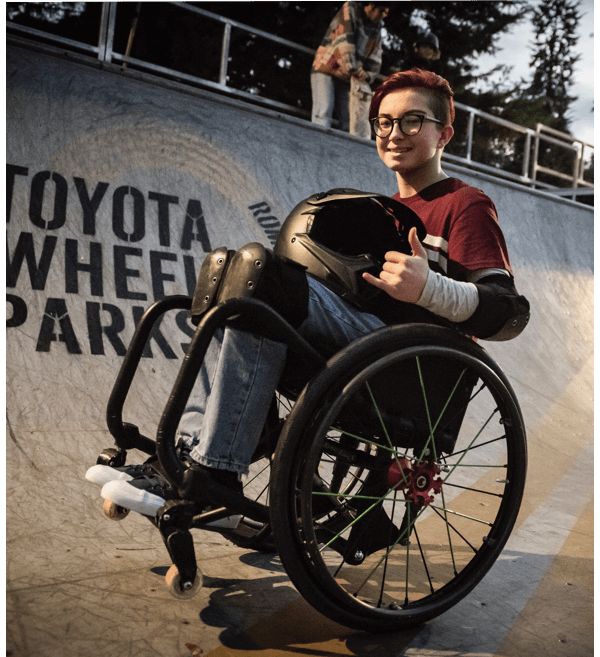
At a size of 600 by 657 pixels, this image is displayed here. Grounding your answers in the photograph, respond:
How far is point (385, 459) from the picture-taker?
7.11ft

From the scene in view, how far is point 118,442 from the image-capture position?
7.30 ft

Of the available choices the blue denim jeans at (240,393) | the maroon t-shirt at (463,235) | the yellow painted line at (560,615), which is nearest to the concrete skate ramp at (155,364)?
the yellow painted line at (560,615)

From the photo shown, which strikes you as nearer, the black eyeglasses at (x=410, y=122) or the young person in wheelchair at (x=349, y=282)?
the young person in wheelchair at (x=349, y=282)

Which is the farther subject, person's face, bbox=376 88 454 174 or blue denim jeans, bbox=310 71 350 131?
blue denim jeans, bbox=310 71 350 131

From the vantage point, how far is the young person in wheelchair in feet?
5.96

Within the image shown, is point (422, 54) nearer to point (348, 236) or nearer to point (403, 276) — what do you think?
point (348, 236)

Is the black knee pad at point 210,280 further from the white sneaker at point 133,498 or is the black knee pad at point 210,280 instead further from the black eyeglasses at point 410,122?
the black eyeglasses at point 410,122

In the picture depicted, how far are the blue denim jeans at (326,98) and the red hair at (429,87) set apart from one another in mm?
5277

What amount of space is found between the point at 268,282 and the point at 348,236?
1.34 feet

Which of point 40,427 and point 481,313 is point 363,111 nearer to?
point 40,427

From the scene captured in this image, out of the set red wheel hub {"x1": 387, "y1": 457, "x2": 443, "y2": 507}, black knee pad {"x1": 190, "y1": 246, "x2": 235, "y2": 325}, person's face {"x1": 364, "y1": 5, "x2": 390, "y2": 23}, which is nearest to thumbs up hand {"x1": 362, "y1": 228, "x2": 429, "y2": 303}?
black knee pad {"x1": 190, "y1": 246, "x2": 235, "y2": 325}

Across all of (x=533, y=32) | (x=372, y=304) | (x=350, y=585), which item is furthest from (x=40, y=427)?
(x=533, y=32)

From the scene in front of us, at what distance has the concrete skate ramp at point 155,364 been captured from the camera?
6.63 feet

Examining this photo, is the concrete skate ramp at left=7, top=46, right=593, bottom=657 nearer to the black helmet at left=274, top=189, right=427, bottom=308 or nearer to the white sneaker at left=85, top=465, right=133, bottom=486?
the white sneaker at left=85, top=465, right=133, bottom=486
